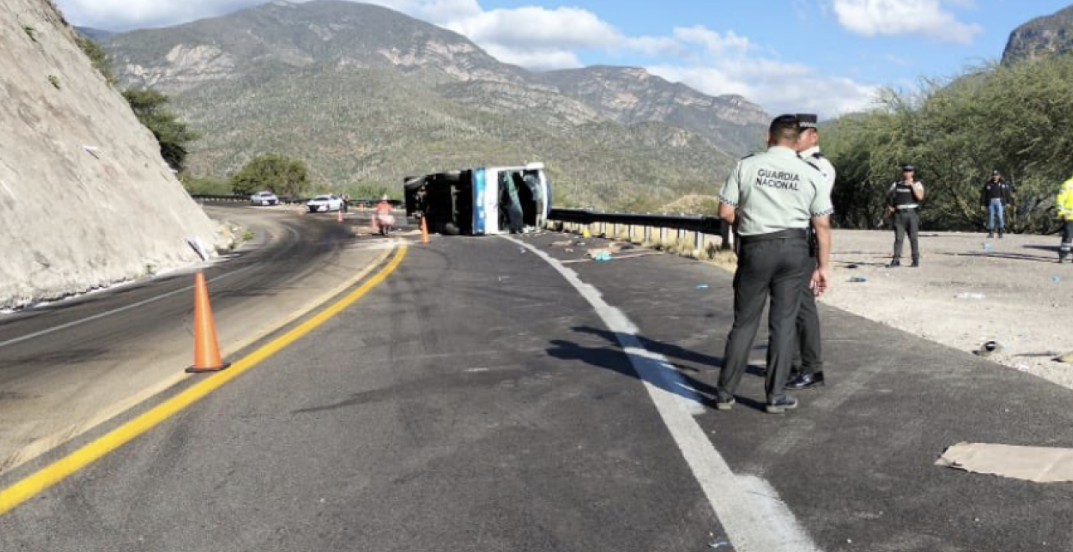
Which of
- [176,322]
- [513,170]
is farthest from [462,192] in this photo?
[176,322]

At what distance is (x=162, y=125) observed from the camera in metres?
81.4

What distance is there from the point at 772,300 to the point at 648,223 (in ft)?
63.1

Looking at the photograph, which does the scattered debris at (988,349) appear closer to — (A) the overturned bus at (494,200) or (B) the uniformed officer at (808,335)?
(B) the uniformed officer at (808,335)

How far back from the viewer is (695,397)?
20.4 feet

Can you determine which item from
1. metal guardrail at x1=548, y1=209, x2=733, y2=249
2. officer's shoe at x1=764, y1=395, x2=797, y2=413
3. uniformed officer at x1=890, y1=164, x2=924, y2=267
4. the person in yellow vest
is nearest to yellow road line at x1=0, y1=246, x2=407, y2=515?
officer's shoe at x1=764, y1=395, x2=797, y2=413

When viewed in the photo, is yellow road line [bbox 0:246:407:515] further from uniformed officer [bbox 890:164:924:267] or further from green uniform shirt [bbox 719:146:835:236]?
uniformed officer [bbox 890:164:924:267]

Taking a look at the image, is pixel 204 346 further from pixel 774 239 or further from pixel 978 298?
pixel 978 298

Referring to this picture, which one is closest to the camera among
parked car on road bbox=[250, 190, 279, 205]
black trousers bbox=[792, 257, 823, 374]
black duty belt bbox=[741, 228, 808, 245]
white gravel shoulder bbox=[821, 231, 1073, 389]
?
black duty belt bbox=[741, 228, 808, 245]

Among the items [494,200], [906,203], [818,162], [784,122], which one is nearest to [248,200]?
[494,200]

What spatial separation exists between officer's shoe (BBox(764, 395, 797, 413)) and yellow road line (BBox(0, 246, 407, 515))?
156 inches

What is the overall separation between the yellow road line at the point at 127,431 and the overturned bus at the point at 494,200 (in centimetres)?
2286

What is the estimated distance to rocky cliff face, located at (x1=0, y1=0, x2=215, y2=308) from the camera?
17.0 meters

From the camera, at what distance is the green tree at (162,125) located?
79.9 meters

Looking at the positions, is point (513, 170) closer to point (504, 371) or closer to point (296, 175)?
point (504, 371)
